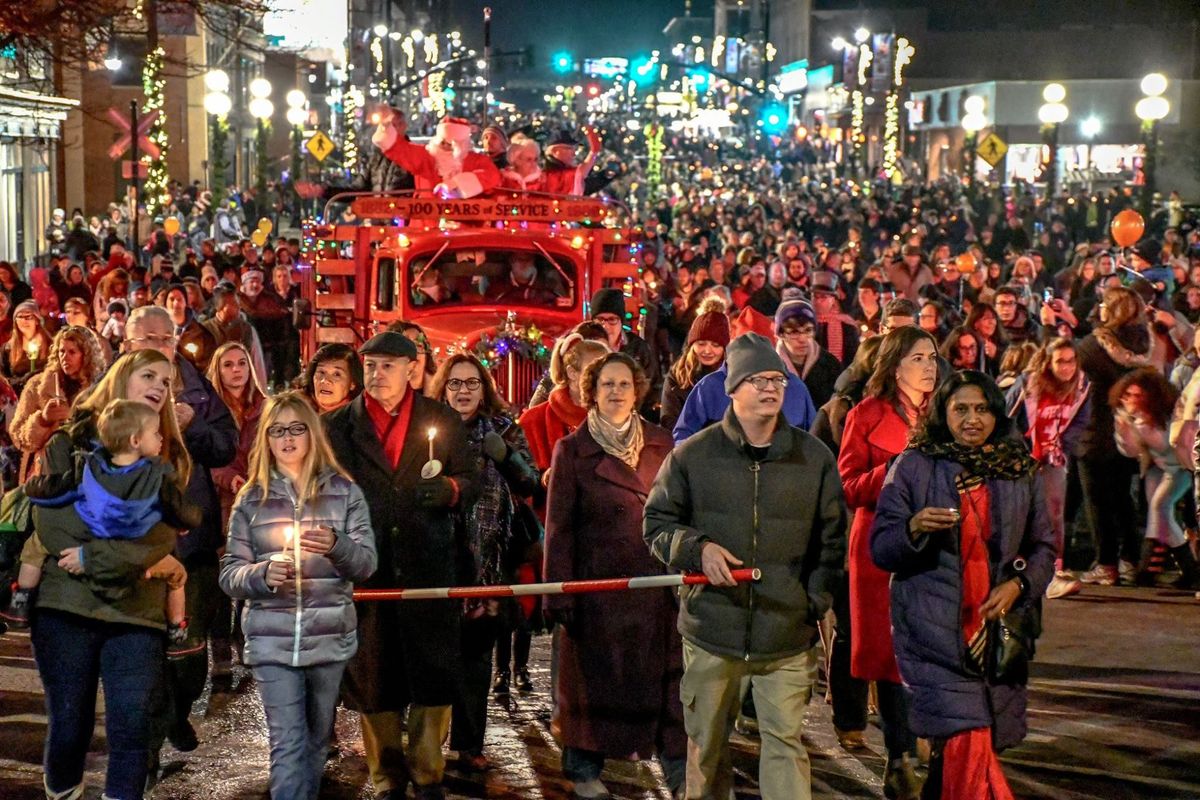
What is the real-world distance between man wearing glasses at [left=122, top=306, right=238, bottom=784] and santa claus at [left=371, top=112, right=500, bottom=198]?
8.95 metres

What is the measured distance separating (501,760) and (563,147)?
39.3 feet

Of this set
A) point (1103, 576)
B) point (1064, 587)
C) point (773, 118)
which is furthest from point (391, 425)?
point (773, 118)

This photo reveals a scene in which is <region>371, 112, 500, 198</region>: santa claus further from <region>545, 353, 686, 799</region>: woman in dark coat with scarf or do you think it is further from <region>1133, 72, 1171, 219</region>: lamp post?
<region>1133, 72, 1171, 219</region>: lamp post

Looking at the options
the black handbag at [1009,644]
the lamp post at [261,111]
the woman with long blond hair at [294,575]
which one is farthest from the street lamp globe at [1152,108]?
the woman with long blond hair at [294,575]

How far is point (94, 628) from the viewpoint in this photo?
22.3 feet

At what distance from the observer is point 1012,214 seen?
3628cm

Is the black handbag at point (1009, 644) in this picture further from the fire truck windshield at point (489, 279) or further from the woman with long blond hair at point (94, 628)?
the fire truck windshield at point (489, 279)

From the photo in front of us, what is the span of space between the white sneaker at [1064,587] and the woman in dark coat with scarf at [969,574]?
19.3 ft

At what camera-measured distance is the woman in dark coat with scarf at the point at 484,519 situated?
824 cm

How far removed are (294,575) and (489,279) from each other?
33.5 feet

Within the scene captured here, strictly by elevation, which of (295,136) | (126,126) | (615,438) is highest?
(295,136)


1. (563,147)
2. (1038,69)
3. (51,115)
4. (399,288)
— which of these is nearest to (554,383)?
(399,288)

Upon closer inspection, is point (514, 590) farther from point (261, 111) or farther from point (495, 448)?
point (261, 111)

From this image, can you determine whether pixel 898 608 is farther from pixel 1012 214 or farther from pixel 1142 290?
pixel 1012 214
